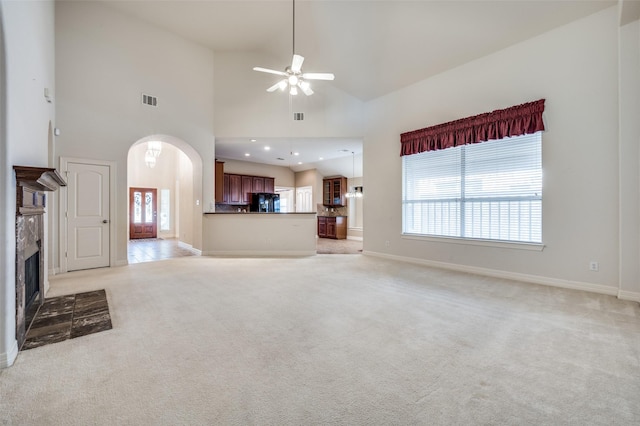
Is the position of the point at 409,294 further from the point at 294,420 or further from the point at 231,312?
the point at 294,420

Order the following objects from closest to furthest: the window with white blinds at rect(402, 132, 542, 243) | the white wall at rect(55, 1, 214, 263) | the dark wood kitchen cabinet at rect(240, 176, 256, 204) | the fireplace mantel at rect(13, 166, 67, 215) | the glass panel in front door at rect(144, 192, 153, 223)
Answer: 1. the fireplace mantel at rect(13, 166, 67, 215)
2. the window with white blinds at rect(402, 132, 542, 243)
3. the white wall at rect(55, 1, 214, 263)
4. the dark wood kitchen cabinet at rect(240, 176, 256, 204)
5. the glass panel in front door at rect(144, 192, 153, 223)

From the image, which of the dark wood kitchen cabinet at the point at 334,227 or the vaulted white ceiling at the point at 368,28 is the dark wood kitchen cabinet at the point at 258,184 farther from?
the vaulted white ceiling at the point at 368,28

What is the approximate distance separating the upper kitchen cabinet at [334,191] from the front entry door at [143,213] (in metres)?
6.52

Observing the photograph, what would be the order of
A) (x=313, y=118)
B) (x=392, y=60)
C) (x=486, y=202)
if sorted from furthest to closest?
(x=313, y=118) → (x=392, y=60) → (x=486, y=202)

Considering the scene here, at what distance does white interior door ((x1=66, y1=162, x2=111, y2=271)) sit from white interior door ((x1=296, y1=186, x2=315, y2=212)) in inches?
287

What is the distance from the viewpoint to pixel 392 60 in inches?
211

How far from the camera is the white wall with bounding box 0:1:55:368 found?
1993 mm

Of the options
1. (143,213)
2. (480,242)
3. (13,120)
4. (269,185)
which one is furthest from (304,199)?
(13,120)

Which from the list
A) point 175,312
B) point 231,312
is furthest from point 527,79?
point 175,312

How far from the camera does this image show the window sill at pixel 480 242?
4280 millimetres

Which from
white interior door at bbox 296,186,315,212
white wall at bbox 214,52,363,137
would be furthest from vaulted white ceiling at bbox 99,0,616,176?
white interior door at bbox 296,186,315,212

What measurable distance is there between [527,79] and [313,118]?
4.05m

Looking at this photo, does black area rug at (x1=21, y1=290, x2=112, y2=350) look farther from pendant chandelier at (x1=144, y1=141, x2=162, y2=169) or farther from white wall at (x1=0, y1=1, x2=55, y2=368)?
pendant chandelier at (x1=144, y1=141, x2=162, y2=169)

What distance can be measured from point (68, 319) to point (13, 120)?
1.89 m
